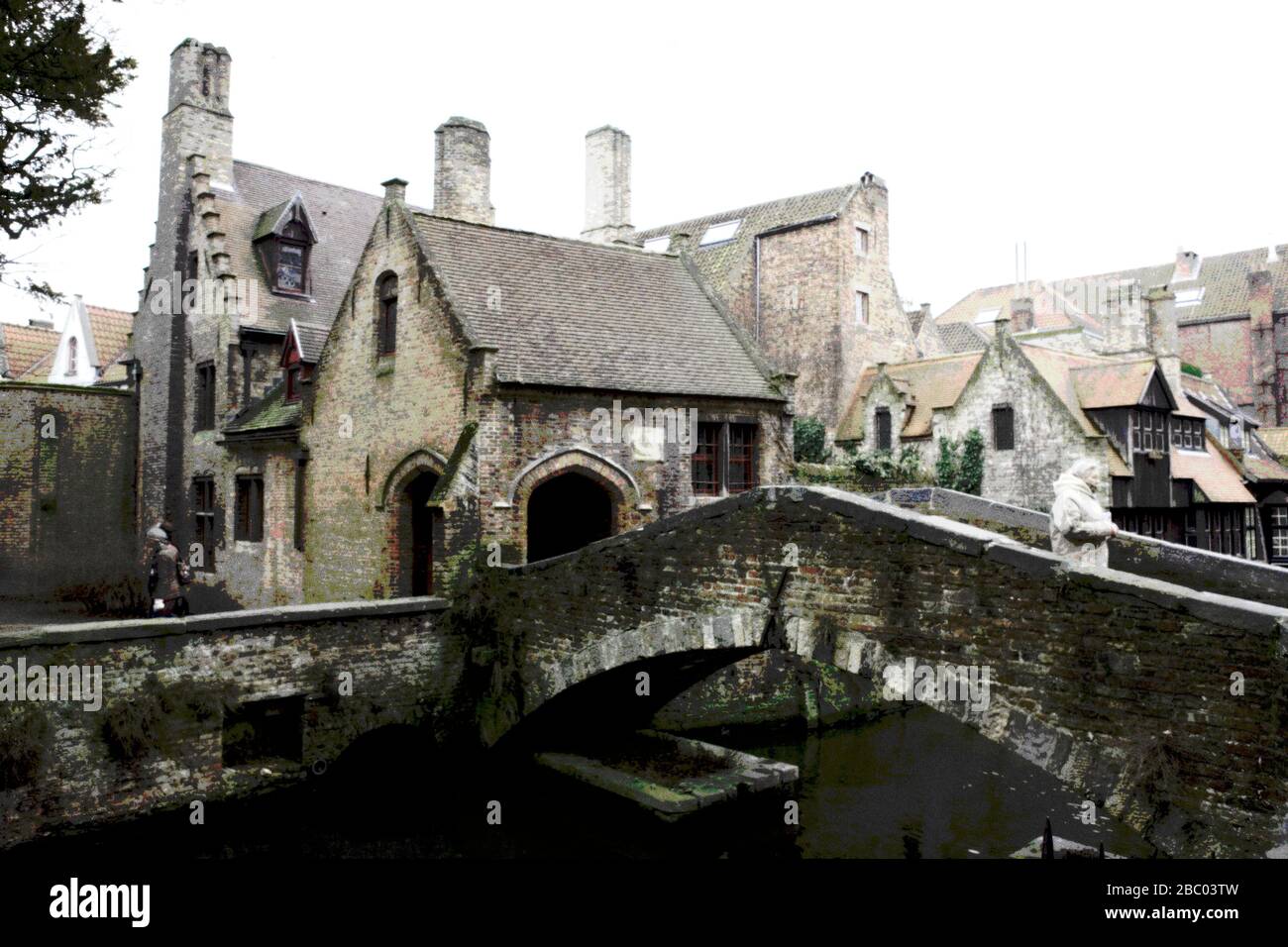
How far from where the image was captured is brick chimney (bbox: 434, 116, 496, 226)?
71.5ft

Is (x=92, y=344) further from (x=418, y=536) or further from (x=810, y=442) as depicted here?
(x=810, y=442)

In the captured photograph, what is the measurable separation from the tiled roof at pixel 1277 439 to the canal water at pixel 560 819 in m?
29.0

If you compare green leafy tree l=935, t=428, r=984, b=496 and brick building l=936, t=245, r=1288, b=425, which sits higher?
brick building l=936, t=245, r=1288, b=425

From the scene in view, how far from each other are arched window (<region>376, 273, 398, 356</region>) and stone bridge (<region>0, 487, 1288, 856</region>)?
5.19m

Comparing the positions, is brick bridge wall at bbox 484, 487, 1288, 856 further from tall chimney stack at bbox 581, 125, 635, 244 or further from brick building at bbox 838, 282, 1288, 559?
brick building at bbox 838, 282, 1288, 559

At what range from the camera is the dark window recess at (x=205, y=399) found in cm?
2208

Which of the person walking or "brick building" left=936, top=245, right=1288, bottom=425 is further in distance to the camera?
"brick building" left=936, top=245, right=1288, bottom=425

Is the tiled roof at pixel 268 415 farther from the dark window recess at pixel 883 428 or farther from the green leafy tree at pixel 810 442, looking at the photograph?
the dark window recess at pixel 883 428


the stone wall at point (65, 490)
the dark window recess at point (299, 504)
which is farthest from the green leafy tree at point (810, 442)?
the stone wall at point (65, 490)

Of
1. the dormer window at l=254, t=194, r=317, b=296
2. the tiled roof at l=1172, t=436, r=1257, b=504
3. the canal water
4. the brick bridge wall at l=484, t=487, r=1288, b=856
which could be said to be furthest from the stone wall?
the tiled roof at l=1172, t=436, r=1257, b=504

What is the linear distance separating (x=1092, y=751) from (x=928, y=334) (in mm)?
32943

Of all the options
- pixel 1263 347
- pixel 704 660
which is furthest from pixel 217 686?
pixel 1263 347

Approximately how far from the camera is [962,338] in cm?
4425
